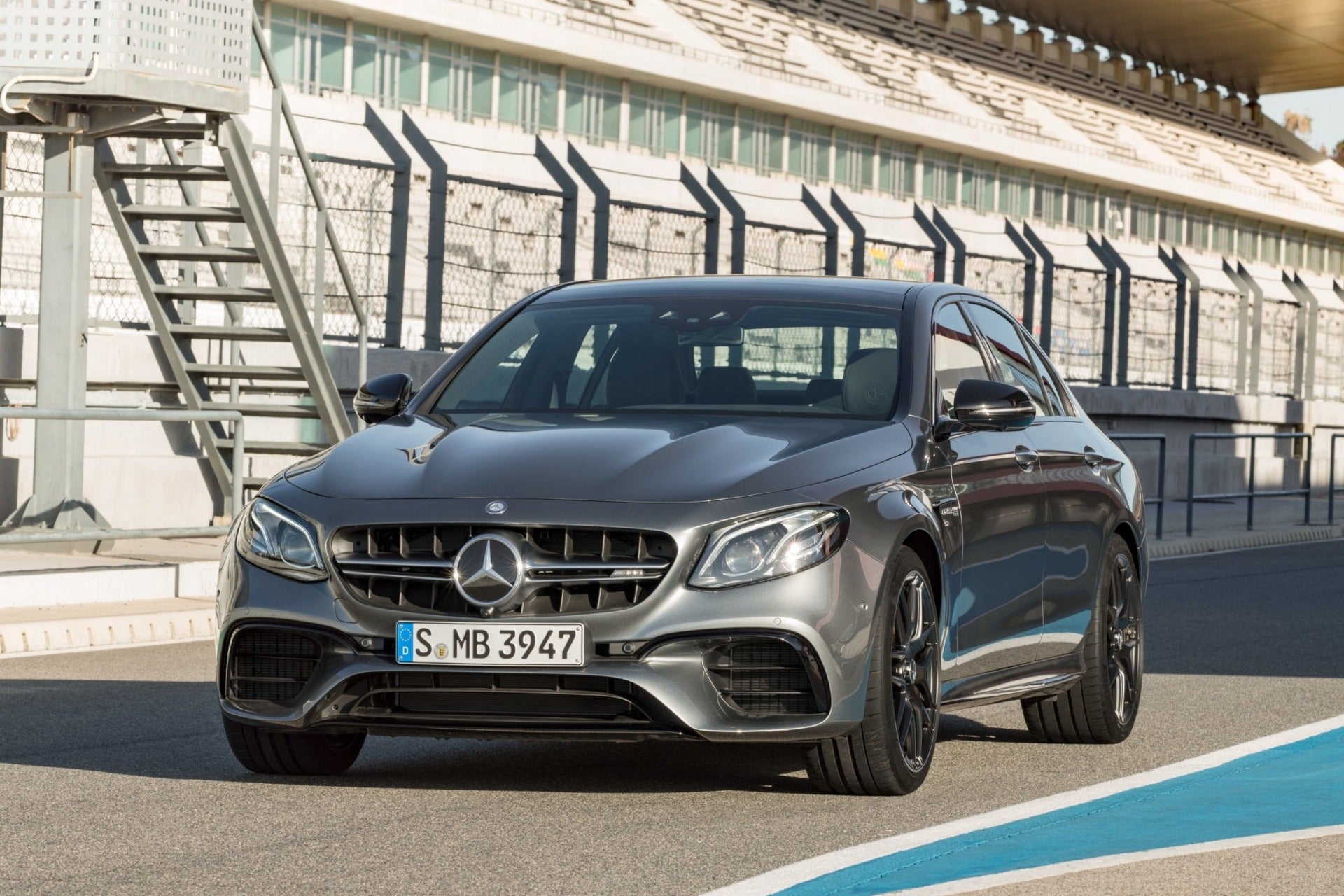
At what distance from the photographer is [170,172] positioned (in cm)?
1641

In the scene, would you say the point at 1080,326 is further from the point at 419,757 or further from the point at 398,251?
the point at 419,757

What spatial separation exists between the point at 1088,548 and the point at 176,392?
10728 millimetres

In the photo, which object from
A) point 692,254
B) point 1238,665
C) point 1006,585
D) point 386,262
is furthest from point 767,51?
point 1006,585

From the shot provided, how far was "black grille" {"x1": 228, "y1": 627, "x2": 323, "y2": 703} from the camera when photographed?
21.3 feet

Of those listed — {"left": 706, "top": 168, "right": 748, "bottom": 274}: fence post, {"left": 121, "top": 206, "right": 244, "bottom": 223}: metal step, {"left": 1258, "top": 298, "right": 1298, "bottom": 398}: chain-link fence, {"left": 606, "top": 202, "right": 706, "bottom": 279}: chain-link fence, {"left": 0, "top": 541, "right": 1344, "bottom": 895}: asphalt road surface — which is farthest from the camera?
{"left": 1258, "top": 298, "right": 1298, "bottom": 398}: chain-link fence

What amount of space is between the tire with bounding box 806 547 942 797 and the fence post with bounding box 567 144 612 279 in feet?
45.2

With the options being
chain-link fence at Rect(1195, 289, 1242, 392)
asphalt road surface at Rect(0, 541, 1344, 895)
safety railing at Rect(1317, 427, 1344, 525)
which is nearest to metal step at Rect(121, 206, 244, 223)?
asphalt road surface at Rect(0, 541, 1344, 895)

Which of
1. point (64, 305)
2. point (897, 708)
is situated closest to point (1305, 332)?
point (64, 305)

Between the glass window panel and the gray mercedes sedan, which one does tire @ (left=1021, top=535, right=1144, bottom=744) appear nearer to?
the gray mercedes sedan

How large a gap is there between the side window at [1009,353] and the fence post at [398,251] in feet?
35.3

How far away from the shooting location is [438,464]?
21.7 ft

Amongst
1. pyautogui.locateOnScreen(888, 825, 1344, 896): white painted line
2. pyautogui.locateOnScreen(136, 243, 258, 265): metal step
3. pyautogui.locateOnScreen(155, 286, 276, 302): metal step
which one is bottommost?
pyautogui.locateOnScreen(888, 825, 1344, 896): white painted line

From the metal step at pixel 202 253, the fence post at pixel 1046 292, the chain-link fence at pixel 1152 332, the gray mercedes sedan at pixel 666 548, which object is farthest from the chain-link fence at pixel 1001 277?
the gray mercedes sedan at pixel 666 548

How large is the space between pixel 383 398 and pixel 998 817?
2.42 metres
